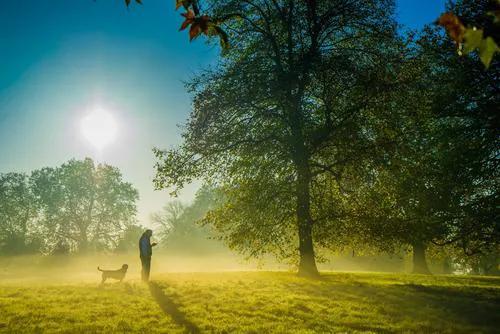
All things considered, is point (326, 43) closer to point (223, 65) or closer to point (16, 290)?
point (223, 65)

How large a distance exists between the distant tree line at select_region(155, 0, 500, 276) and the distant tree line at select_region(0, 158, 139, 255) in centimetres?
4777

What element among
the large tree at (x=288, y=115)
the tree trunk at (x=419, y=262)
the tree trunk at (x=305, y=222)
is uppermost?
the large tree at (x=288, y=115)

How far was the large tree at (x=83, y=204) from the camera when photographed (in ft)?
198

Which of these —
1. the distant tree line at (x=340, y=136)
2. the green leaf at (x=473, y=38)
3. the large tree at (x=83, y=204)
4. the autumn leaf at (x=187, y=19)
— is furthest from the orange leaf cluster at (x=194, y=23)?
the large tree at (x=83, y=204)

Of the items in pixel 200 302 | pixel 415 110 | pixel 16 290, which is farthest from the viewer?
pixel 415 110

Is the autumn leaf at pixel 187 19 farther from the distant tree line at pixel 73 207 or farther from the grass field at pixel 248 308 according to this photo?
the distant tree line at pixel 73 207

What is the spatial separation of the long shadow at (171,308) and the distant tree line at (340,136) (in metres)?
5.08

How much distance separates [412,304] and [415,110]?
9132 mm

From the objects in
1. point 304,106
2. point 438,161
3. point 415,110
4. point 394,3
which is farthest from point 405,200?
point 394,3

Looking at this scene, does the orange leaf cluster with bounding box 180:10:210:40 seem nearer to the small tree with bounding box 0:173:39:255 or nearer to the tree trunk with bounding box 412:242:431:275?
the tree trunk with bounding box 412:242:431:275

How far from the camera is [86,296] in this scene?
13.1 m

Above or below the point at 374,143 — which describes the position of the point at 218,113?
above

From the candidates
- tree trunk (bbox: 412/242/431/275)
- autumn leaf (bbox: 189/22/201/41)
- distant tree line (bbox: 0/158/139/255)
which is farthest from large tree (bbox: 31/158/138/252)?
autumn leaf (bbox: 189/22/201/41)

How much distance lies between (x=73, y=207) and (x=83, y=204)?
1.57m
